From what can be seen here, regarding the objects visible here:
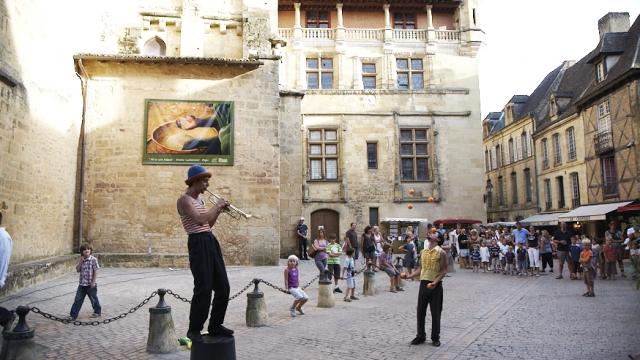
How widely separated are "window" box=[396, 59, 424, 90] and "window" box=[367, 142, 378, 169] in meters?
3.56

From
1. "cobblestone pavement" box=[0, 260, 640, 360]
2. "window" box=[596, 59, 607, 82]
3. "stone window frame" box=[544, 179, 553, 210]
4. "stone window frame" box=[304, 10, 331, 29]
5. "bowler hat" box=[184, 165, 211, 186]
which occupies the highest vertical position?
"stone window frame" box=[304, 10, 331, 29]

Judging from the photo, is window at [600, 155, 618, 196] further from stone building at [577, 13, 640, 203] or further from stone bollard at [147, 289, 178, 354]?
stone bollard at [147, 289, 178, 354]

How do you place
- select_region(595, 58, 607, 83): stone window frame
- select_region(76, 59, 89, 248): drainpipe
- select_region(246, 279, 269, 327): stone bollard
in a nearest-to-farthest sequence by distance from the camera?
select_region(246, 279, 269, 327): stone bollard → select_region(76, 59, 89, 248): drainpipe → select_region(595, 58, 607, 83): stone window frame

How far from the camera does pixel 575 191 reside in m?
28.0

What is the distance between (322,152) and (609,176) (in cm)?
1434

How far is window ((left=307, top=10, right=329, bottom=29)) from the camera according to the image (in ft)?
89.4

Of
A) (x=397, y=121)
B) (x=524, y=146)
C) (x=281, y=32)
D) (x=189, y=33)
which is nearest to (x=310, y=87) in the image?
(x=281, y=32)

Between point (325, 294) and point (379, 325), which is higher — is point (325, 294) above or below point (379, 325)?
above

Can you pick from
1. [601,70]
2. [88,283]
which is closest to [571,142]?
[601,70]

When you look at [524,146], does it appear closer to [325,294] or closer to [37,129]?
[325,294]

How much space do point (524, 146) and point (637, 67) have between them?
45.4ft

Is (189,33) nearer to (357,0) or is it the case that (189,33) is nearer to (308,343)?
(357,0)

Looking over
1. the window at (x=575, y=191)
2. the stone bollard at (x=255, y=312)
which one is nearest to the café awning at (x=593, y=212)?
the window at (x=575, y=191)

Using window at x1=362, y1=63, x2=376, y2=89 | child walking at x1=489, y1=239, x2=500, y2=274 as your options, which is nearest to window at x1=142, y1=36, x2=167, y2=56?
window at x1=362, y1=63, x2=376, y2=89
